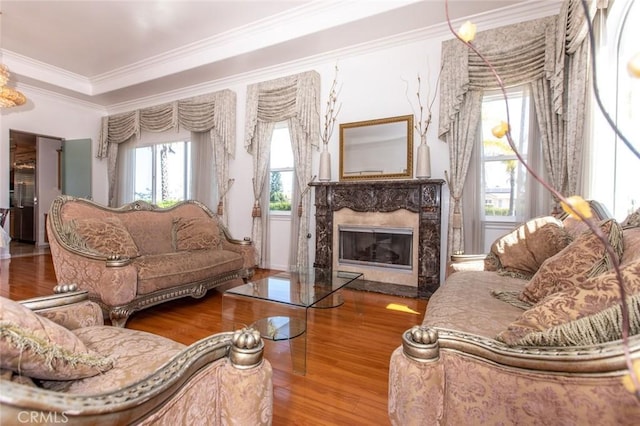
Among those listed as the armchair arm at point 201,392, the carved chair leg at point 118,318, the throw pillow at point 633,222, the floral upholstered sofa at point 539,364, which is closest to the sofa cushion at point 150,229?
the carved chair leg at point 118,318

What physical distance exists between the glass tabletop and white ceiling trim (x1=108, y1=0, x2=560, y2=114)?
9.40ft

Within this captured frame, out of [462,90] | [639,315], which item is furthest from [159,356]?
→ [462,90]

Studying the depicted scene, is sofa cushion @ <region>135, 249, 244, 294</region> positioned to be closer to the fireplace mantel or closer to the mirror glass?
the fireplace mantel

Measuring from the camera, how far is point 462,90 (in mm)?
3311

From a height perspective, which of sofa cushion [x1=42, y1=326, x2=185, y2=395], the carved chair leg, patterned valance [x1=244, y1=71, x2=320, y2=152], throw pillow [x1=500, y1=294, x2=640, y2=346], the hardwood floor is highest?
patterned valance [x1=244, y1=71, x2=320, y2=152]

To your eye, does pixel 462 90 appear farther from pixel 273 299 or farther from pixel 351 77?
pixel 273 299

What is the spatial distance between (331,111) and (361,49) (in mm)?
837

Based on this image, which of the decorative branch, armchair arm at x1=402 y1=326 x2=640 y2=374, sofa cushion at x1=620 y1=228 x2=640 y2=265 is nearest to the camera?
armchair arm at x1=402 y1=326 x2=640 y2=374

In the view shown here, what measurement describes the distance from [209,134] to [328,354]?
4.29 meters

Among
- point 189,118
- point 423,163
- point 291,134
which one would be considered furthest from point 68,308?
point 189,118

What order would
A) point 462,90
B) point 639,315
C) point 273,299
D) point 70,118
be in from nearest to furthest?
point 639,315, point 273,299, point 462,90, point 70,118

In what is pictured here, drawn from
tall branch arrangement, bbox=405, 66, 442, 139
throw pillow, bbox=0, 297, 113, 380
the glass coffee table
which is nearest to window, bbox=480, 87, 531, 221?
tall branch arrangement, bbox=405, 66, 442, 139

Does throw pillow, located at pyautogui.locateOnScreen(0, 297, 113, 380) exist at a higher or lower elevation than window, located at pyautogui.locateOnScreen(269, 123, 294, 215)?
lower

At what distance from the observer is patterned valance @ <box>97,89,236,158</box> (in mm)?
4938
